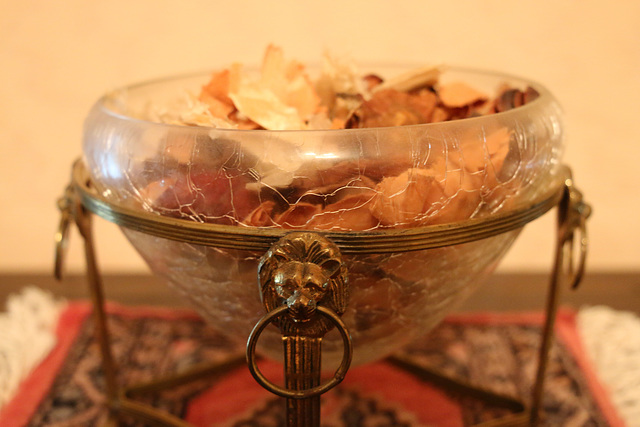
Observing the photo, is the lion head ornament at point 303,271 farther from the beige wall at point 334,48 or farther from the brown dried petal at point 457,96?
the beige wall at point 334,48

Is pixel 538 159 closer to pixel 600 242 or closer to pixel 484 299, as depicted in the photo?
pixel 484 299

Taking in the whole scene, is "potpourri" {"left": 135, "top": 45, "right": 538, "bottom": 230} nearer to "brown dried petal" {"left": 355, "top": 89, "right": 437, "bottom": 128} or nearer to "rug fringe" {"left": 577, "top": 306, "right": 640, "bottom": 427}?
"brown dried petal" {"left": 355, "top": 89, "right": 437, "bottom": 128}

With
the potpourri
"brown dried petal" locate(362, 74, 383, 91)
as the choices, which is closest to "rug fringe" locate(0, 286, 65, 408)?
the potpourri

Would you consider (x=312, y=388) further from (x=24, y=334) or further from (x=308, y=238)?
(x=24, y=334)

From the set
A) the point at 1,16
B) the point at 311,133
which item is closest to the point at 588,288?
the point at 311,133

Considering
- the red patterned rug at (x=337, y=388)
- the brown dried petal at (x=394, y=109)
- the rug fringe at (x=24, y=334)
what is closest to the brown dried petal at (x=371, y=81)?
the brown dried petal at (x=394, y=109)
